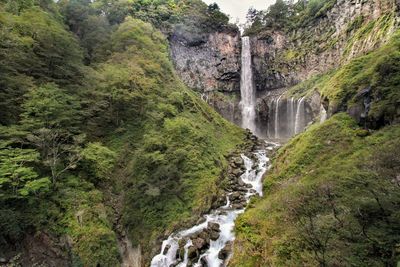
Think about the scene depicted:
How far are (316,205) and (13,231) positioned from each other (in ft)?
47.7

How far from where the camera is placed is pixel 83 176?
16.9m

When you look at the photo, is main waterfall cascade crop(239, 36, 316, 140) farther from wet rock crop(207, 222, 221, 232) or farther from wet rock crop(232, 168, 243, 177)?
wet rock crop(207, 222, 221, 232)

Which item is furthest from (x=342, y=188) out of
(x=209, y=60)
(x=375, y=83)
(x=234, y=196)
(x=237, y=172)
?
(x=209, y=60)

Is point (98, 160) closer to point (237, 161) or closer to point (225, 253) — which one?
point (225, 253)

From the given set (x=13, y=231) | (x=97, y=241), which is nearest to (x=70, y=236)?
(x=97, y=241)

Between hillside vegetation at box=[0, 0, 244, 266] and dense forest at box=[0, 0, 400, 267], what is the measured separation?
9cm

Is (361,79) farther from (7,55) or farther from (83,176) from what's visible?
(7,55)

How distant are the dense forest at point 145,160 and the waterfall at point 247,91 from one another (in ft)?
65.5

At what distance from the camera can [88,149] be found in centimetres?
1641

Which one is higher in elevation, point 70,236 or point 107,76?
point 107,76

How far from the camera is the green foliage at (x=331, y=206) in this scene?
843 cm

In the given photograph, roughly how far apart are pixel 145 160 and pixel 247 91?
125 ft

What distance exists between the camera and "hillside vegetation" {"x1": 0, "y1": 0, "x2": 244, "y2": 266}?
13398 mm

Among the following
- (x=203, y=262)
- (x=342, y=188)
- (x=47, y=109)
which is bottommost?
(x=203, y=262)
